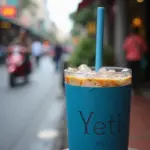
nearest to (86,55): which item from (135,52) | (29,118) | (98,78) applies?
(135,52)

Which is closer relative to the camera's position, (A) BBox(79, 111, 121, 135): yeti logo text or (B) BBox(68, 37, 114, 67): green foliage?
(A) BBox(79, 111, 121, 135): yeti logo text

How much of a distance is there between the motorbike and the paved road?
3.10 ft

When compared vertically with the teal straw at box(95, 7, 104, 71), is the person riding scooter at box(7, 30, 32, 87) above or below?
below

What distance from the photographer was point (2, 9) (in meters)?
37.4

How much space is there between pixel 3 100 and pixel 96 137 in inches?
290

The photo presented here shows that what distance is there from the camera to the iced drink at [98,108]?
336 cm

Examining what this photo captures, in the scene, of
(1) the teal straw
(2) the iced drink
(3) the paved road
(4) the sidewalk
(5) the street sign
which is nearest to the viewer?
(2) the iced drink

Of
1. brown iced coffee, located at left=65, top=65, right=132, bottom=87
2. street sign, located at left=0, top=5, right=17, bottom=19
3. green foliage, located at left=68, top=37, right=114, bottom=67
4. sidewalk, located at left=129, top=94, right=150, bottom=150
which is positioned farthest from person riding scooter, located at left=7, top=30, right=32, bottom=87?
street sign, located at left=0, top=5, right=17, bottom=19

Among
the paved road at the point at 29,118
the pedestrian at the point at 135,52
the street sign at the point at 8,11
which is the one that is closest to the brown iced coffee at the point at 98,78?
the paved road at the point at 29,118

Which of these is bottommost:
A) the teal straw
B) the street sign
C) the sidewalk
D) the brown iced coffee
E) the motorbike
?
the sidewalk

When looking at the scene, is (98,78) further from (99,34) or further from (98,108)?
(99,34)

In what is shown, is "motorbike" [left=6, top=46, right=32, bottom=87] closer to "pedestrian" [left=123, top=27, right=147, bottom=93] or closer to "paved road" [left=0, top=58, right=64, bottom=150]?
"paved road" [left=0, top=58, right=64, bottom=150]

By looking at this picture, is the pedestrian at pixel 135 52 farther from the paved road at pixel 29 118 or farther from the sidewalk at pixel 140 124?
the paved road at pixel 29 118

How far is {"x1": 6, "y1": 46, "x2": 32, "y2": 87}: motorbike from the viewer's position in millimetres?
13797
